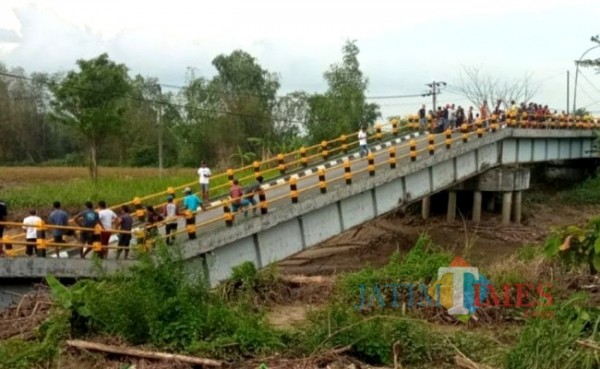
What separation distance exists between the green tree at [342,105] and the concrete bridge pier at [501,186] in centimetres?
2094

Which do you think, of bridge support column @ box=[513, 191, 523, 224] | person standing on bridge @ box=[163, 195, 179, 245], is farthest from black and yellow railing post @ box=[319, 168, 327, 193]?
bridge support column @ box=[513, 191, 523, 224]

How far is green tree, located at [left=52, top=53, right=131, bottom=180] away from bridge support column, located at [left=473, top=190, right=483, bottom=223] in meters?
19.9

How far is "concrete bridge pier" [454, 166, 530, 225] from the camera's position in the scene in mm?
28969

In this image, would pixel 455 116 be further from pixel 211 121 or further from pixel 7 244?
pixel 211 121

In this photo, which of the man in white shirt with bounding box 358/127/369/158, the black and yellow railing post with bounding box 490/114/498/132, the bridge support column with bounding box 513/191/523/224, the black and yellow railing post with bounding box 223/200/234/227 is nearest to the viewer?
the black and yellow railing post with bounding box 223/200/234/227

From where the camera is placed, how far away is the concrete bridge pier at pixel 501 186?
2897 cm

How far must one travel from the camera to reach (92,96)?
120 feet

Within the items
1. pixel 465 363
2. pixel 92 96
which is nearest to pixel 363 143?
pixel 465 363

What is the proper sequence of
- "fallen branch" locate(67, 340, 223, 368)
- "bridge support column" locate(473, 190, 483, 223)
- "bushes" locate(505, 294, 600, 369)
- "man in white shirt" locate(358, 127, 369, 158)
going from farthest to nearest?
1. "bridge support column" locate(473, 190, 483, 223)
2. "man in white shirt" locate(358, 127, 369, 158)
3. "fallen branch" locate(67, 340, 223, 368)
4. "bushes" locate(505, 294, 600, 369)

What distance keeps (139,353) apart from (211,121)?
49.4 meters

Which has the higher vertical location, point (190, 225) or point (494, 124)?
point (494, 124)

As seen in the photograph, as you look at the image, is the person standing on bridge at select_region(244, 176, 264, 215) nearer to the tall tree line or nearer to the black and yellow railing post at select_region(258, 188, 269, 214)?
the black and yellow railing post at select_region(258, 188, 269, 214)

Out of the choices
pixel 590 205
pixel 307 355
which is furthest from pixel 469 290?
pixel 590 205

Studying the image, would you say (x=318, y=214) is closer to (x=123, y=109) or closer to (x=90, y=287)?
(x=90, y=287)
